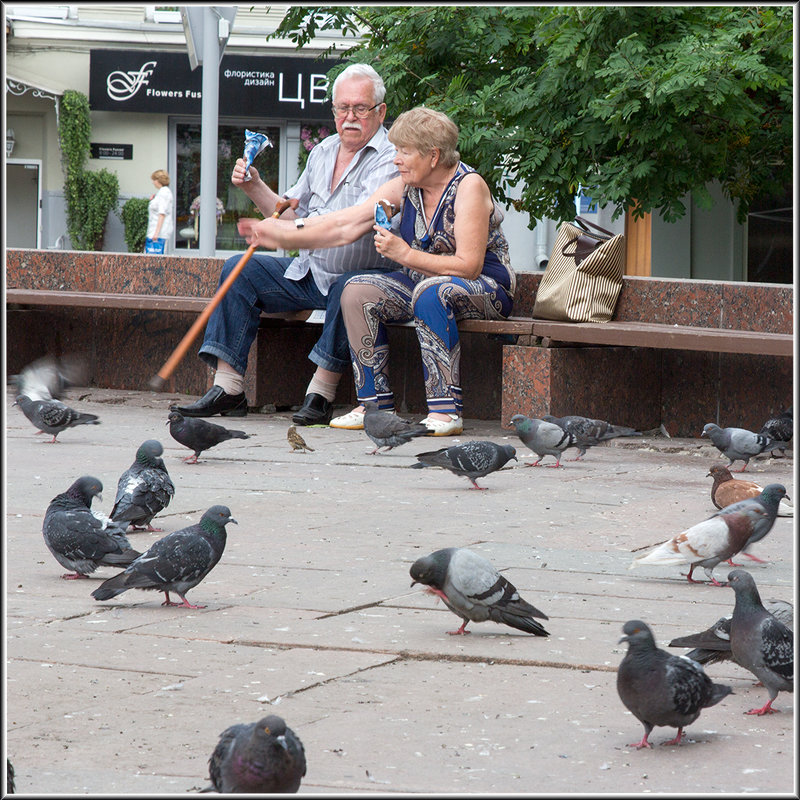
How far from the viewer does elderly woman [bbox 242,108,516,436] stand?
8102mm

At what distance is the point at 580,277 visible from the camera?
870 centimetres

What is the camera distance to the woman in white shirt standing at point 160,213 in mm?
21922

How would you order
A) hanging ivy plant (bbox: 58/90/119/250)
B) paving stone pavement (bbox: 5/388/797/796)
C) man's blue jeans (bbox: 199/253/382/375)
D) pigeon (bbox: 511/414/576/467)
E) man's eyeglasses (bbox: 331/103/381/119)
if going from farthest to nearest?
hanging ivy plant (bbox: 58/90/119/250) < man's blue jeans (bbox: 199/253/382/375) < man's eyeglasses (bbox: 331/103/381/119) < pigeon (bbox: 511/414/576/467) < paving stone pavement (bbox: 5/388/797/796)

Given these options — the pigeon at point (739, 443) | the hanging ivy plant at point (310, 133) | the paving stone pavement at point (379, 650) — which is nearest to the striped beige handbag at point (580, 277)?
the pigeon at point (739, 443)

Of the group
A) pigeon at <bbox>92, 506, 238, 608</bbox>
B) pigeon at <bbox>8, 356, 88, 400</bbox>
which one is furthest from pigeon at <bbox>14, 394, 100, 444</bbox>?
pigeon at <bbox>92, 506, 238, 608</bbox>

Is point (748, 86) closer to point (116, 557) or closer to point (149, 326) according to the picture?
point (149, 326)

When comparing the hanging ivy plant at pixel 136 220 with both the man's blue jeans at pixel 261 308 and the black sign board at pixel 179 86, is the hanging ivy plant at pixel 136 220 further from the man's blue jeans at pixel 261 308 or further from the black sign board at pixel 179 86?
the man's blue jeans at pixel 261 308

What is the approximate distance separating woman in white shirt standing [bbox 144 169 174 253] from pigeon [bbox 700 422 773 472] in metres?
15.7

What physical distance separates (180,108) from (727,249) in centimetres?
1220

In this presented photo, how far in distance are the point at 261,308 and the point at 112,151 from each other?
58.4 ft

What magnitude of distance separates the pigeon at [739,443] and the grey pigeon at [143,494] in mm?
3169

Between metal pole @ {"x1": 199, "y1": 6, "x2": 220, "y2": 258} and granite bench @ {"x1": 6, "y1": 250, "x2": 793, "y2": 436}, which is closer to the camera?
granite bench @ {"x1": 6, "y1": 250, "x2": 793, "y2": 436}

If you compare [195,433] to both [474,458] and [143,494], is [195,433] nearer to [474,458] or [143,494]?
[474,458]

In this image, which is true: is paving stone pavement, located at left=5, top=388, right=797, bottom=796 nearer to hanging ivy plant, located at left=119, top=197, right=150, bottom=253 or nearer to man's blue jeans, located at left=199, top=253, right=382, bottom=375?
man's blue jeans, located at left=199, top=253, right=382, bottom=375
